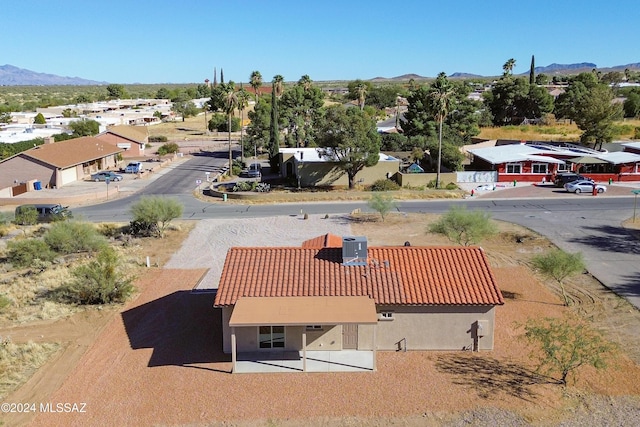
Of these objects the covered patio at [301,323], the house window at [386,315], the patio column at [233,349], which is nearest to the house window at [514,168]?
the house window at [386,315]


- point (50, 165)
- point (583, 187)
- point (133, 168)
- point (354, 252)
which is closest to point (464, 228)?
point (354, 252)

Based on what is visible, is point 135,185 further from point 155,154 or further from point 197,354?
point 197,354

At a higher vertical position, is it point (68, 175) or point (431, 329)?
point (68, 175)

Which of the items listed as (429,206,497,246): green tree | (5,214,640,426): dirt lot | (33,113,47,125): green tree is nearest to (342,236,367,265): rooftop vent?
(5,214,640,426): dirt lot

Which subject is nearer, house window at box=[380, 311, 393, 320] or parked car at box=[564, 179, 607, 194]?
house window at box=[380, 311, 393, 320]

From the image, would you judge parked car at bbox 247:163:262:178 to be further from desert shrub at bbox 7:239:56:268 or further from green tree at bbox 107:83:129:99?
green tree at bbox 107:83:129:99

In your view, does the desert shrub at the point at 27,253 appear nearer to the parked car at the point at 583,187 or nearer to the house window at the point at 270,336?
the house window at the point at 270,336

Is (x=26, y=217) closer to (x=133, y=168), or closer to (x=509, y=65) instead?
(x=133, y=168)
